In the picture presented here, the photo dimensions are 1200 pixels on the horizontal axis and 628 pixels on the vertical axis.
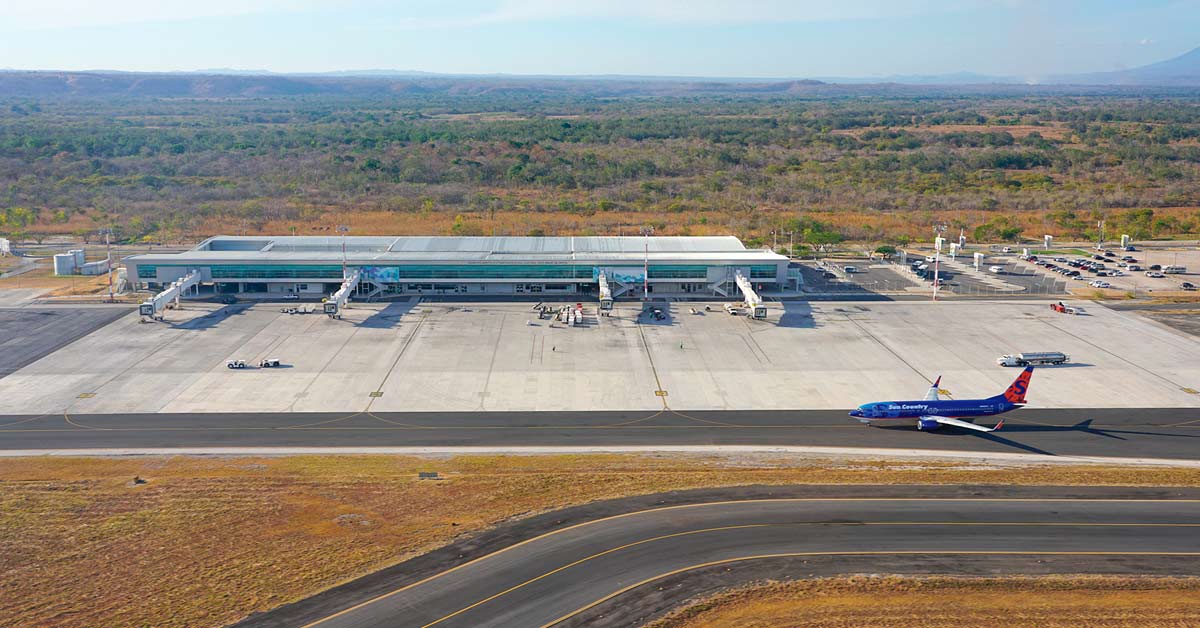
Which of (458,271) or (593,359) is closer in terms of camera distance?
(593,359)

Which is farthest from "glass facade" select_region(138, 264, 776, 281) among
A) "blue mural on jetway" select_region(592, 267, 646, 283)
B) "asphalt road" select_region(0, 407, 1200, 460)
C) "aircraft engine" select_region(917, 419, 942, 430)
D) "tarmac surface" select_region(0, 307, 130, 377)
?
"aircraft engine" select_region(917, 419, 942, 430)

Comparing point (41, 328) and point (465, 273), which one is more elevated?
point (465, 273)

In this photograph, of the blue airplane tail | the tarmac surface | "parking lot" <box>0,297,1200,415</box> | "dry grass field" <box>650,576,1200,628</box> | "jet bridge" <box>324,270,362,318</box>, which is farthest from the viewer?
"jet bridge" <box>324,270,362,318</box>

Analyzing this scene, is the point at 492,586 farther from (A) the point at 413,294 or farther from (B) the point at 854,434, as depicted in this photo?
(A) the point at 413,294

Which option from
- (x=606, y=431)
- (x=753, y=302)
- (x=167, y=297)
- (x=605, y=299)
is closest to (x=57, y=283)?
(x=167, y=297)

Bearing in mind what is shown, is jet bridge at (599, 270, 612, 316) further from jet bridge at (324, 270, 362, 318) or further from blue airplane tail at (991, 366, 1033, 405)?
blue airplane tail at (991, 366, 1033, 405)

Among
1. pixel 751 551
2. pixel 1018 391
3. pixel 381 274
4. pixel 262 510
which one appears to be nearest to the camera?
pixel 751 551

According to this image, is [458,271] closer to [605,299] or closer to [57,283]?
[605,299]
